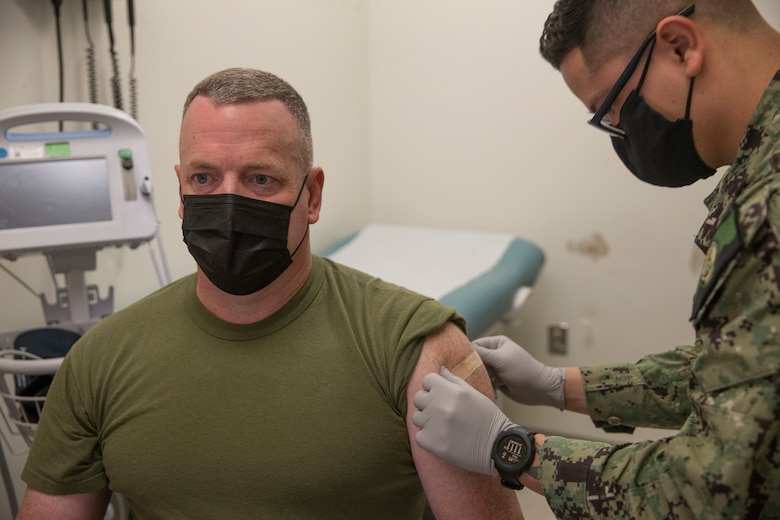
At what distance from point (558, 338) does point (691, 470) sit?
2.30 meters

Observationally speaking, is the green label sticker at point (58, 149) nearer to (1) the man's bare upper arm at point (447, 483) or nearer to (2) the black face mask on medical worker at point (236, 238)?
(2) the black face mask on medical worker at point (236, 238)

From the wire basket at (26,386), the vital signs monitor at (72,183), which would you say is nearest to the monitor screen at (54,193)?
the vital signs monitor at (72,183)

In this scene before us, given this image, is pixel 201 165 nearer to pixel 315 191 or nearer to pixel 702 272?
pixel 315 191

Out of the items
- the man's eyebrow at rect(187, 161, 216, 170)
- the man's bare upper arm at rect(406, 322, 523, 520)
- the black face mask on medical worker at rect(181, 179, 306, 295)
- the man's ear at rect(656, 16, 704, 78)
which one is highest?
the man's ear at rect(656, 16, 704, 78)

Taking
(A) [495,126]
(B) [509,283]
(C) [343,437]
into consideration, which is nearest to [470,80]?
(A) [495,126]

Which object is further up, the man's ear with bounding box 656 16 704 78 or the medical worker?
the man's ear with bounding box 656 16 704 78

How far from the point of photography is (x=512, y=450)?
1192mm

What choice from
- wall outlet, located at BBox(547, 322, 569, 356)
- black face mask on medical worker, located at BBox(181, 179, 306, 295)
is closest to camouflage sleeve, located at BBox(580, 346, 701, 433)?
black face mask on medical worker, located at BBox(181, 179, 306, 295)

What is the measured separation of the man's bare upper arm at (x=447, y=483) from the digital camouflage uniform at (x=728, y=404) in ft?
0.65

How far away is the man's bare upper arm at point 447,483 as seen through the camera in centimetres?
127

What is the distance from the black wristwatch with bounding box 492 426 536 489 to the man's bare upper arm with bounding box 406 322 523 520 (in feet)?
0.30

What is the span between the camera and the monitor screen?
64.6 inches

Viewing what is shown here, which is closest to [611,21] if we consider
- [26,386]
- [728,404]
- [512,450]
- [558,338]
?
[728,404]

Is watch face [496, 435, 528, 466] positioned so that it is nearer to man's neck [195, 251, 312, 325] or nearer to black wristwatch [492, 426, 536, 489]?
black wristwatch [492, 426, 536, 489]
